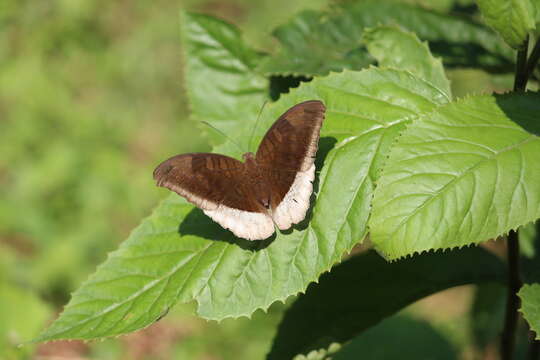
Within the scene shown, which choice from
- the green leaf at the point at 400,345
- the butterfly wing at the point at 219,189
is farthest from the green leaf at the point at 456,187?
the green leaf at the point at 400,345

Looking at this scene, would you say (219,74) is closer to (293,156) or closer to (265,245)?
(293,156)

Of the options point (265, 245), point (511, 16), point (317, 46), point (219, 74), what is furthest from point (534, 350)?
point (219, 74)

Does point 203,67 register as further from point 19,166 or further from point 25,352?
point 19,166

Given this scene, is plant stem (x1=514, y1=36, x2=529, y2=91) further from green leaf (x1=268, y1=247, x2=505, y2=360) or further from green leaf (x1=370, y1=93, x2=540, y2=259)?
green leaf (x1=268, y1=247, x2=505, y2=360)

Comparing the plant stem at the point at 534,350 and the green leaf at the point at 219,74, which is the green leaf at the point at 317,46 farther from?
the plant stem at the point at 534,350

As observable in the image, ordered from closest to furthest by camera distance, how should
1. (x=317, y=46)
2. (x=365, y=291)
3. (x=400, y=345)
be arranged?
(x=365, y=291)
(x=317, y=46)
(x=400, y=345)

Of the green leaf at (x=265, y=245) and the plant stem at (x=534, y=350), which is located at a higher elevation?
the green leaf at (x=265, y=245)
